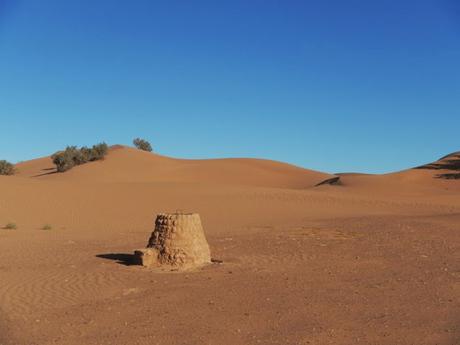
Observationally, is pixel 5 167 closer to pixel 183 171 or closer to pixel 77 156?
pixel 77 156

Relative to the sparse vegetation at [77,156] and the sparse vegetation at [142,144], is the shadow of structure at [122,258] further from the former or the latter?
the sparse vegetation at [142,144]

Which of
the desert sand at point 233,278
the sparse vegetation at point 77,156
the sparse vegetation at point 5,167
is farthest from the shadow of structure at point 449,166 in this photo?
the sparse vegetation at point 5,167

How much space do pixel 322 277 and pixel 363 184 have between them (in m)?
28.3

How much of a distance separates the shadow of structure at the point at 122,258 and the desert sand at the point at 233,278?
0.03m

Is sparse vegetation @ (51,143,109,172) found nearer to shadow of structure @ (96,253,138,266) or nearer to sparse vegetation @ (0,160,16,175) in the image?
sparse vegetation @ (0,160,16,175)

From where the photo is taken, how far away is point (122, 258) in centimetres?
1207

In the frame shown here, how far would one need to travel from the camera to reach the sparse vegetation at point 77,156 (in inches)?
1842

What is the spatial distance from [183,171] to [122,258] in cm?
3769

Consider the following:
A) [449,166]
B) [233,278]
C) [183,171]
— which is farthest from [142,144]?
[233,278]

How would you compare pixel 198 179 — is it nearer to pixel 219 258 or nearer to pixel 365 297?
pixel 219 258

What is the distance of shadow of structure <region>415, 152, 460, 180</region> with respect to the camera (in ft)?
123

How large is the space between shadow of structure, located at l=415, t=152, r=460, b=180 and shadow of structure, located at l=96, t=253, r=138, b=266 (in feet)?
99.4

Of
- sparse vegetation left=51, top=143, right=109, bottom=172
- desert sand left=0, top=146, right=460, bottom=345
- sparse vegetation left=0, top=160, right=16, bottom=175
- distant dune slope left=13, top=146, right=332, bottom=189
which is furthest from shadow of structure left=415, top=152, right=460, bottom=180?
sparse vegetation left=0, top=160, right=16, bottom=175

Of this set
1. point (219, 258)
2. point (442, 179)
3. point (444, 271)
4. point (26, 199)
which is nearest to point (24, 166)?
point (26, 199)
